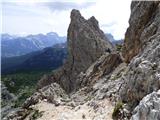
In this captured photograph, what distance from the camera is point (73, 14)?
372 feet

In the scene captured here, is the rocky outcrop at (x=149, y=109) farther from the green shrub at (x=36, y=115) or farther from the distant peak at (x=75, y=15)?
the distant peak at (x=75, y=15)

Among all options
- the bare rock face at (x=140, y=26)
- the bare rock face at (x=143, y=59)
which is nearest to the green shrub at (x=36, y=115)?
the bare rock face at (x=140, y=26)

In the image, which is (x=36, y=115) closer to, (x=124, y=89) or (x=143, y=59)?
(x=124, y=89)

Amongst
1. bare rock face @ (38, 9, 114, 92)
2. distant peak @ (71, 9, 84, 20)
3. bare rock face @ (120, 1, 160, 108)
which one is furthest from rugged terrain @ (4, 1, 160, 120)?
distant peak @ (71, 9, 84, 20)

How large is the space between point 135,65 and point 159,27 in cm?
652

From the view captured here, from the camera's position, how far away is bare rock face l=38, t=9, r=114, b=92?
108 meters

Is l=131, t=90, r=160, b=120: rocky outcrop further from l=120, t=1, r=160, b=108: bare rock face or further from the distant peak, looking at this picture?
the distant peak

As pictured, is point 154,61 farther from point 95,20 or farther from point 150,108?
point 95,20

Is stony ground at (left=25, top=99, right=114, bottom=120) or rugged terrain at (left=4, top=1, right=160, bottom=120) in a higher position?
rugged terrain at (left=4, top=1, right=160, bottom=120)

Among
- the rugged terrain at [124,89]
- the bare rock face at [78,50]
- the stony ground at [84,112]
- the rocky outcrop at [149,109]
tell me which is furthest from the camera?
the bare rock face at [78,50]

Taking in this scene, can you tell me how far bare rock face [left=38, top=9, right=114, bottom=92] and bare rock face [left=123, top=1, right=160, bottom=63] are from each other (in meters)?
53.2

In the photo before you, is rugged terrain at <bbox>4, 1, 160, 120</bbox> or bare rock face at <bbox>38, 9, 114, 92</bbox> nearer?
rugged terrain at <bbox>4, 1, 160, 120</bbox>

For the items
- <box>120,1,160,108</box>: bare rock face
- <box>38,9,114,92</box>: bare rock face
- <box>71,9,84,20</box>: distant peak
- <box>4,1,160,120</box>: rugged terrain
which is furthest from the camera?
<box>71,9,84,20</box>: distant peak

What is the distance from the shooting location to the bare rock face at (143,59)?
30.6 metres
